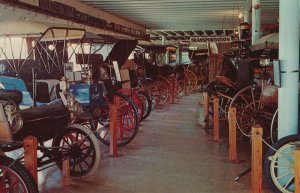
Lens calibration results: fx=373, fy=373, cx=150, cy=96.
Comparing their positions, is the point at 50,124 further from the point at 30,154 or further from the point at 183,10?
the point at 183,10

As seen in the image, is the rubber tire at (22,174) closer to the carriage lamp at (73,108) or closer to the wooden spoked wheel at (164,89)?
the carriage lamp at (73,108)

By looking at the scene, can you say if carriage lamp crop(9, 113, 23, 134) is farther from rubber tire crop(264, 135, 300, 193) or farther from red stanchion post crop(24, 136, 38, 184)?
rubber tire crop(264, 135, 300, 193)

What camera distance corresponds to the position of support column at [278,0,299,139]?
14.6 ft

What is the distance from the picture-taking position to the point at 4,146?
14.0 feet

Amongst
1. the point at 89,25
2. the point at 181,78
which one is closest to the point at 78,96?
the point at 89,25

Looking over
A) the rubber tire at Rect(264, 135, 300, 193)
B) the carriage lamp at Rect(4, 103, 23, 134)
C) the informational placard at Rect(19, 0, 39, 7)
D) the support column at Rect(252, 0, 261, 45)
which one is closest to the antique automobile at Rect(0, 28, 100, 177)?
the carriage lamp at Rect(4, 103, 23, 134)

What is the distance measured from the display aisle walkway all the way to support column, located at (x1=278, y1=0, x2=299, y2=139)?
1.00 m

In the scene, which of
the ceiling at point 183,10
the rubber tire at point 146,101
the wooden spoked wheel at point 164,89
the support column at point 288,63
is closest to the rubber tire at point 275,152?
the support column at point 288,63

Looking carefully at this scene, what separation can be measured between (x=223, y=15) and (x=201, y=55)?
8.12 ft

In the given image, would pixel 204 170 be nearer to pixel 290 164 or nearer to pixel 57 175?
pixel 290 164

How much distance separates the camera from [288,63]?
14.9 feet

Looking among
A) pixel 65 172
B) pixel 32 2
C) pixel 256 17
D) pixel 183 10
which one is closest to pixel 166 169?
pixel 65 172

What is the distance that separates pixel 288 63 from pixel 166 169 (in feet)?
7.88

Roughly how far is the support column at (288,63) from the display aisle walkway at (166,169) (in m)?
Answer: 1.00
